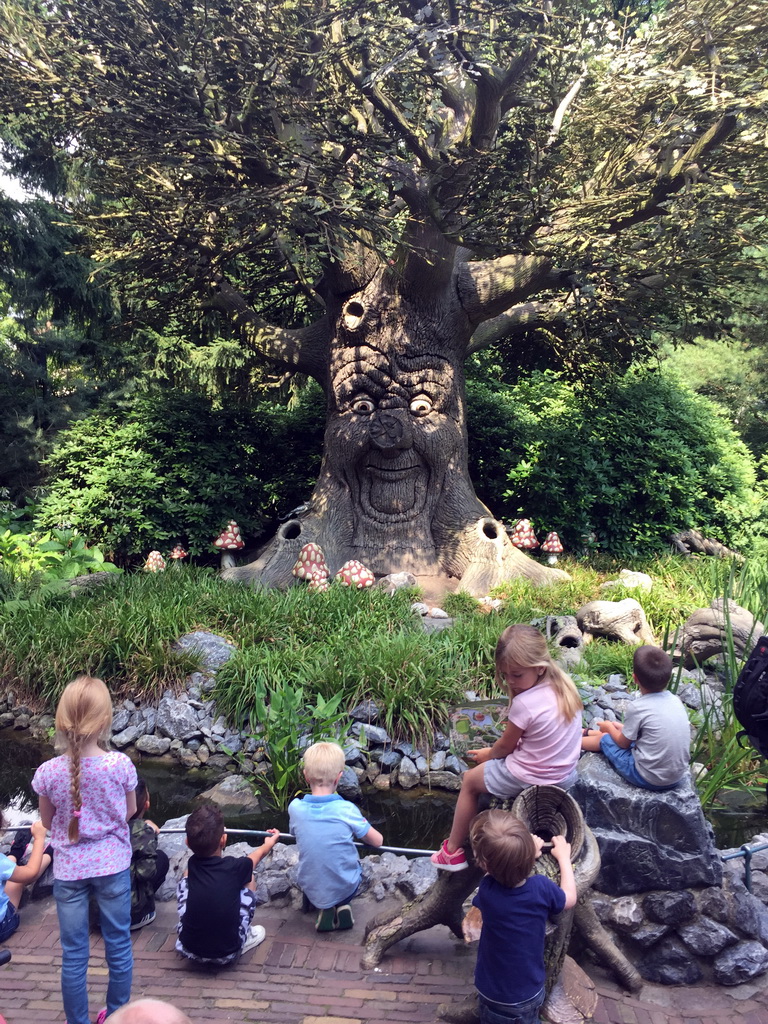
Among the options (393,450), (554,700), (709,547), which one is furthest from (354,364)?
(554,700)

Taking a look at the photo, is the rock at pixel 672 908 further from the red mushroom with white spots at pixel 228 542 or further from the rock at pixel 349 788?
the red mushroom with white spots at pixel 228 542

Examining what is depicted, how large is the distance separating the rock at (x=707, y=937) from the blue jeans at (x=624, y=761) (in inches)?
19.6

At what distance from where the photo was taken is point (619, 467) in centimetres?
975

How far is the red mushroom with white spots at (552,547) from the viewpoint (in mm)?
8703

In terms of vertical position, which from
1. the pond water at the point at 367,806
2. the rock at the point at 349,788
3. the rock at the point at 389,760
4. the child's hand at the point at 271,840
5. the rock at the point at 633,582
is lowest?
the pond water at the point at 367,806

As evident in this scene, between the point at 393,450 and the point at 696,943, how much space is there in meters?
6.11

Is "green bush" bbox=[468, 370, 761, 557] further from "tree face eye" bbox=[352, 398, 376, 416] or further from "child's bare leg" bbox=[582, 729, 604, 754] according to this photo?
"child's bare leg" bbox=[582, 729, 604, 754]

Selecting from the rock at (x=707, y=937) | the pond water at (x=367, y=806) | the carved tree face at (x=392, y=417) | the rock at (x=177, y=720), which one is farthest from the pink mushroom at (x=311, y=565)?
the rock at (x=707, y=937)

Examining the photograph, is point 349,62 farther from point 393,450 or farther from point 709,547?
point 709,547

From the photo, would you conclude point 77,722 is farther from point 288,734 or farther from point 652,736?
point 288,734

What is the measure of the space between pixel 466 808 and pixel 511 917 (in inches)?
26.4

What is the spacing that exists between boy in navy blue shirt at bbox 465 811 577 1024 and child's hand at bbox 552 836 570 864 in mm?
172

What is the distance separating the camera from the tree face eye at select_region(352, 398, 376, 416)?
332 inches

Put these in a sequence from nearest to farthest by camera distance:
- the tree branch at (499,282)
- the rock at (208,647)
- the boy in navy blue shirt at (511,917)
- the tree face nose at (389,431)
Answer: the boy in navy blue shirt at (511,917), the rock at (208,647), the tree branch at (499,282), the tree face nose at (389,431)
